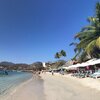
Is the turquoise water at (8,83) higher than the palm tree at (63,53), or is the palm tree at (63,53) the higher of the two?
the palm tree at (63,53)

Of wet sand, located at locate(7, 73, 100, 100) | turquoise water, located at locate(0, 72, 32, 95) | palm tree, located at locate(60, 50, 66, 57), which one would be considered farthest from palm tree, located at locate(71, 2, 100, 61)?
palm tree, located at locate(60, 50, 66, 57)

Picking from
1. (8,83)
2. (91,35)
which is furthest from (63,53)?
(91,35)

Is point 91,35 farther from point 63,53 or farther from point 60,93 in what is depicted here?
point 63,53

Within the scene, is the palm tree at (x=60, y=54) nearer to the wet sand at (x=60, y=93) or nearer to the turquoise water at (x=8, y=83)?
the turquoise water at (x=8, y=83)

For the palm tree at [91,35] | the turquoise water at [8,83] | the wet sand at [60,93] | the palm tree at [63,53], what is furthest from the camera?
the palm tree at [63,53]

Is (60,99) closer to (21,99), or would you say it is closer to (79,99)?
(79,99)

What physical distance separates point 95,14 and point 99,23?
1183 mm

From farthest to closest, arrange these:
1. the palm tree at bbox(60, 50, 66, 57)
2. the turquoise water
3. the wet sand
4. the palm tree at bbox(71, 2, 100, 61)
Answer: the palm tree at bbox(60, 50, 66, 57) < the palm tree at bbox(71, 2, 100, 61) < the turquoise water < the wet sand

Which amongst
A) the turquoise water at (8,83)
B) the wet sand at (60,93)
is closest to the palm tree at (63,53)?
the turquoise water at (8,83)

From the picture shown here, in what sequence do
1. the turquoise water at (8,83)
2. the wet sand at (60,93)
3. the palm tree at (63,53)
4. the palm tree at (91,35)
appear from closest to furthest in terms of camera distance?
1. the wet sand at (60,93)
2. the turquoise water at (8,83)
3. the palm tree at (91,35)
4. the palm tree at (63,53)

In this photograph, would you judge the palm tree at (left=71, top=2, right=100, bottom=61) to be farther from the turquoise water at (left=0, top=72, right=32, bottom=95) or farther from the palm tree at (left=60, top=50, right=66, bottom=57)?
the palm tree at (left=60, top=50, right=66, bottom=57)

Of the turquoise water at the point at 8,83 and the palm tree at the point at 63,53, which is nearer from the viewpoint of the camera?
the turquoise water at the point at 8,83

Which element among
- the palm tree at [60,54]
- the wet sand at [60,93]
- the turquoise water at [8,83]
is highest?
the palm tree at [60,54]

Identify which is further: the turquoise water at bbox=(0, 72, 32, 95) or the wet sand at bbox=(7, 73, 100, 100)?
the turquoise water at bbox=(0, 72, 32, 95)
